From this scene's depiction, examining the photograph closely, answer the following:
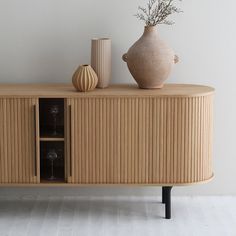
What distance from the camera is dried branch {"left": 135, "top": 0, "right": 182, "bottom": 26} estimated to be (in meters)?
3.58

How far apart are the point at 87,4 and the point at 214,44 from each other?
0.74 m

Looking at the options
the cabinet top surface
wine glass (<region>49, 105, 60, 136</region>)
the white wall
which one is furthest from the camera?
the white wall

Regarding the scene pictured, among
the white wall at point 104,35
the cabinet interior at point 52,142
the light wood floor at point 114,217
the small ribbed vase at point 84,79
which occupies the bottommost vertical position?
the light wood floor at point 114,217

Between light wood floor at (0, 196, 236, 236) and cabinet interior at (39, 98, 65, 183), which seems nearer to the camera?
light wood floor at (0, 196, 236, 236)

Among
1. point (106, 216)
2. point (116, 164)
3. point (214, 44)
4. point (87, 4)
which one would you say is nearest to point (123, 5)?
point (87, 4)

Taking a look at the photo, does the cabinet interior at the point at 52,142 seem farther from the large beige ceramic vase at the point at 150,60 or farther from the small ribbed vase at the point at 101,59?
the large beige ceramic vase at the point at 150,60

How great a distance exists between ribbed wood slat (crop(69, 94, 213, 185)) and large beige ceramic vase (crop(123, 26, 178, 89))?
0.15 m

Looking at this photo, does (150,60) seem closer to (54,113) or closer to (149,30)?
(149,30)

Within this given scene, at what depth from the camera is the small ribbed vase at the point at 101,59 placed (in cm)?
356

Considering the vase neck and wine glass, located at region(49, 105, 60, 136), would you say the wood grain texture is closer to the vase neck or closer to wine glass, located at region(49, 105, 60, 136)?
wine glass, located at region(49, 105, 60, 136)

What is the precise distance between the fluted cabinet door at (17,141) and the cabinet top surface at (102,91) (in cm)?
7

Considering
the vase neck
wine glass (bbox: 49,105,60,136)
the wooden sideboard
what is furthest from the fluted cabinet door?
the vase neck

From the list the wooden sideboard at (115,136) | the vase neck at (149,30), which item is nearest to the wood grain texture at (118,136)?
the wooden sideboard at (115,136)

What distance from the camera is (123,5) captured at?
12.2 feet
